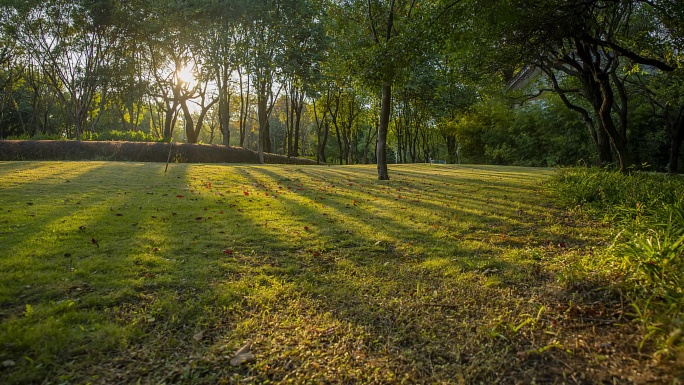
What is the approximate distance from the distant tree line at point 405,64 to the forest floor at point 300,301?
17.2 feet

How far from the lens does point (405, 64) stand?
28.6ft

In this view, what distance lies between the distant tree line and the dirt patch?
368 centimetres

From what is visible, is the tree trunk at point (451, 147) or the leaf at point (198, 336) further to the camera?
the tree trunk at point (451, 147)

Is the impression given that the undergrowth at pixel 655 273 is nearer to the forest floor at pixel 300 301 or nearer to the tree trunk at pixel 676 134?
→ the forest floor at pixel 300 301

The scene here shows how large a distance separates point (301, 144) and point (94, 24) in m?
32.0

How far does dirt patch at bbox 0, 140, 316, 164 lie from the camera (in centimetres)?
1449

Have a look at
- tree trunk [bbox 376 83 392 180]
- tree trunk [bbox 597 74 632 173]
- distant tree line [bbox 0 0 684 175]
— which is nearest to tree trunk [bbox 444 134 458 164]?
distant tree line [bbox 0 0 684 175]

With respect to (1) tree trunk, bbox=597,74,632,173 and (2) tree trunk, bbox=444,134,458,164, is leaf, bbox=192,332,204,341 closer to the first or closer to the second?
(1) tree trunk, bbox=597,74,632,173

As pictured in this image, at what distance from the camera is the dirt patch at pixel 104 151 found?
14.5 meters

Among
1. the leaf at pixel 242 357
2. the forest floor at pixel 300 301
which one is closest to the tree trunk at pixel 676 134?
the forest floor at pixel 300 301

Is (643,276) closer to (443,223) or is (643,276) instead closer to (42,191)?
(443,223)

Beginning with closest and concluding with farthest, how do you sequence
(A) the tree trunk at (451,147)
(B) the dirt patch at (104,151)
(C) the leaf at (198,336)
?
(C) the leaf at (198,336) < (B) the dirt patch at (104,151) < (A) the tree trunk at (451,147)

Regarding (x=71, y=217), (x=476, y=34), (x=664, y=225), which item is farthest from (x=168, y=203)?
(x=476, y=34)

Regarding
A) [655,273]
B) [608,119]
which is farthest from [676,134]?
[655,273]
